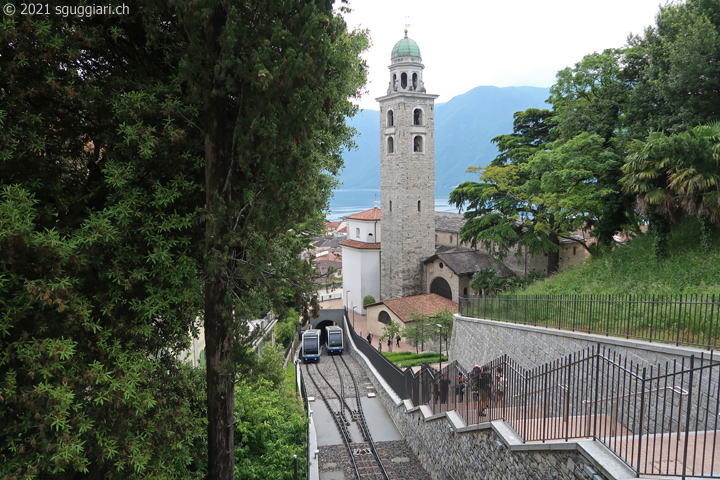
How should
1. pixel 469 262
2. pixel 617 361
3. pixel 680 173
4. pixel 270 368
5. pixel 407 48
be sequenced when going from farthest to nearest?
pixel 407 48 < pixel 469 262 < pixel 680 173 < pixel 617 361 < pixel 270 368

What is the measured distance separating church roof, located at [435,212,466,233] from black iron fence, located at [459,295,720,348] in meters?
28.9

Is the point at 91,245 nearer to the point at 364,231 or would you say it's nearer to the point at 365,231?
the point at 365,231

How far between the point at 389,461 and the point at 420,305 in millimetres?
20816

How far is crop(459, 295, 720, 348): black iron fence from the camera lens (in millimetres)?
8477

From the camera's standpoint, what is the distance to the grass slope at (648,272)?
1285 centimetres

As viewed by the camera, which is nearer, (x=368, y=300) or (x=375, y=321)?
(x=375, y=321)

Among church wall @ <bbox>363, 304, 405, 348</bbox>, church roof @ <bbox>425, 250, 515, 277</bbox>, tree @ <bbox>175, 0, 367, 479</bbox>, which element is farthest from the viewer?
church roof @ <bbox>425, 250, 515, 277</bbox>

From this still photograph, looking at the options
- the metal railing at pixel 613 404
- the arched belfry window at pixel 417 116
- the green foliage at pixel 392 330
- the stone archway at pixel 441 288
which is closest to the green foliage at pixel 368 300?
the stone archway at pixel 441 288

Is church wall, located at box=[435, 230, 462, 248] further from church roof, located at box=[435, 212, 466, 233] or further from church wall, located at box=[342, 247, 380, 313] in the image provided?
church wall, located at box=[342, 247, 380, 313]

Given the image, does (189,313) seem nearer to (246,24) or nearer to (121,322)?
(121,322)

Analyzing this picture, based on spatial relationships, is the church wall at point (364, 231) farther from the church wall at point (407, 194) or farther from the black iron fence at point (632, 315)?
the black iron fence at point (632, 315)

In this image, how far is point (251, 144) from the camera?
6.35 metres

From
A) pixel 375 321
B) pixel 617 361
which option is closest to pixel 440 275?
pixel 375 321

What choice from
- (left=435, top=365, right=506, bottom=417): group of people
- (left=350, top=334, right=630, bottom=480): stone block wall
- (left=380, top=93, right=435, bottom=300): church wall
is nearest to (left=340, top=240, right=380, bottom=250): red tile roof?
(left=380, top=93, right=435, bottom=300): church wall
